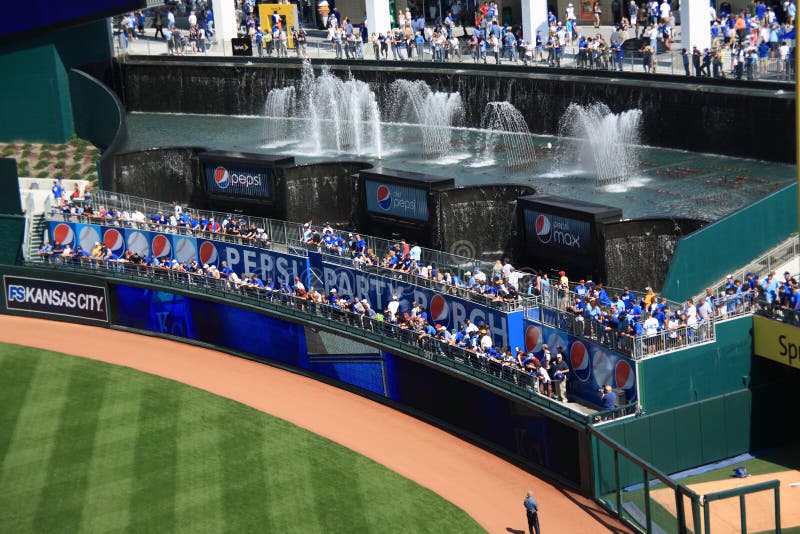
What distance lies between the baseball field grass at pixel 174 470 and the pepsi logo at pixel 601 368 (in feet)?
13.4

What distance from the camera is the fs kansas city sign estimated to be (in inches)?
1496

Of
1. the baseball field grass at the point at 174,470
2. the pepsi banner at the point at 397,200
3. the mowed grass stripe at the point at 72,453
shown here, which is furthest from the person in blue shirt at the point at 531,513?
the pepsi banner at the point at 397,200

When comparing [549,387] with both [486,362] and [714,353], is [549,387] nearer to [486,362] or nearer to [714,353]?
[486,362]

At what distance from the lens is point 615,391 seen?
85.4 feet

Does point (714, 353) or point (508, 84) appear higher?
point (508, 84)

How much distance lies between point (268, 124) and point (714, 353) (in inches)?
1113

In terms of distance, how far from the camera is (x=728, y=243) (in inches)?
1150

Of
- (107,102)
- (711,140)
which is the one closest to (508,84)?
(711,140)

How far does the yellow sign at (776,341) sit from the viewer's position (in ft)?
84.1

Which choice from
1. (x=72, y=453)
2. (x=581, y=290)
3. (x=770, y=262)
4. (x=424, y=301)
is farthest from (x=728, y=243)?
(x=72, y=453)

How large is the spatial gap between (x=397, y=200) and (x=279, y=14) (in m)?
22.5

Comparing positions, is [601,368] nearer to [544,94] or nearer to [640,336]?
[640,336]

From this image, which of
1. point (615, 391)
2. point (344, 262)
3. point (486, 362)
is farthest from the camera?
point (344, 262)

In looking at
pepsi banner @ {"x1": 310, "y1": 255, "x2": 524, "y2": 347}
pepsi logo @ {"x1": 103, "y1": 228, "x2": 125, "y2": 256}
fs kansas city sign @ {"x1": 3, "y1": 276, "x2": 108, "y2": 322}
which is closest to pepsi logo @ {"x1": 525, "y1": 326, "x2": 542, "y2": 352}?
pepsi banner @ {"x1": 310, "y1": 255, "x2": 524, "y2": 347}
